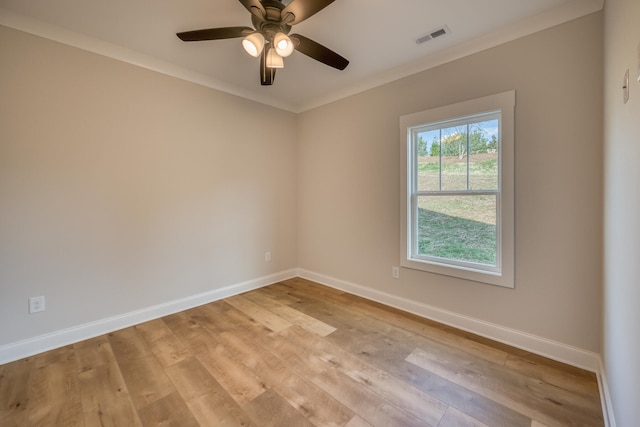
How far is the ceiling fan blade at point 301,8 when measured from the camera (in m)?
1.45

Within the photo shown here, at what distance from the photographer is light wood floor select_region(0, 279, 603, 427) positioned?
4.75 ft

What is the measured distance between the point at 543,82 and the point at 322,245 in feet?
9.07

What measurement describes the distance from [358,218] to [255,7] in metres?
2.28

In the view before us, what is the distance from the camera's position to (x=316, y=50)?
6.16ft

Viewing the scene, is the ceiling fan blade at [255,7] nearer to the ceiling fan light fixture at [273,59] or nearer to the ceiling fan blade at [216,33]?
the ceiling fan blade at [216,33]

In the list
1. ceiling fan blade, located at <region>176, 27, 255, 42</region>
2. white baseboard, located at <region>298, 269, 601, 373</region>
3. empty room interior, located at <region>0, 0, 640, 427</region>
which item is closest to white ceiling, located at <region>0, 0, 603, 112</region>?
empty room interior, located at <region>0, 0, 640, 427</region>

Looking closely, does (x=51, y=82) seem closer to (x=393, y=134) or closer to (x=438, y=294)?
(x=393, y=134)

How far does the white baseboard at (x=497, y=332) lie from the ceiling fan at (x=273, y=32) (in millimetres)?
2397

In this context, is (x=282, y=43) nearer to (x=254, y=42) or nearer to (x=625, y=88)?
(x=254, y=42)

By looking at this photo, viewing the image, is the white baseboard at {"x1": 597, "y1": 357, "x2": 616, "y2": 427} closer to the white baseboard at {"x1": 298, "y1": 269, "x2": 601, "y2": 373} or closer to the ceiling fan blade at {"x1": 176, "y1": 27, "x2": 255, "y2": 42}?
the white baseboard at {"x1": 298, "y1": 269, "x2": 601, "y2": 373}

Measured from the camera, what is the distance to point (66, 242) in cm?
217

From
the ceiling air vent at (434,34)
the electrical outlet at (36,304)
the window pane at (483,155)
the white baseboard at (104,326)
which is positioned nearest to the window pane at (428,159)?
the window pane at (483,155)

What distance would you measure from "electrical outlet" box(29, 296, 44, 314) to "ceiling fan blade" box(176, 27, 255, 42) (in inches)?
90.1

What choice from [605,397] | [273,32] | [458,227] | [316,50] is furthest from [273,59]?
[605,397]
